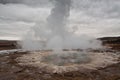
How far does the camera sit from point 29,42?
126 ft

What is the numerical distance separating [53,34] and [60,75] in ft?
66.7

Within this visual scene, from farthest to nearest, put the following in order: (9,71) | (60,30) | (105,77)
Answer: (60,30), (9,71), (105,77)

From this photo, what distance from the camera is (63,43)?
32562mm

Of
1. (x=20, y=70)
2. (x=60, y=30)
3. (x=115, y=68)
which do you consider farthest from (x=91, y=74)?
(x=60, y=30)

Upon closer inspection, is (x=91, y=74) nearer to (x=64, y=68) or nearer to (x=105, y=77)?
(x=105, y=77)

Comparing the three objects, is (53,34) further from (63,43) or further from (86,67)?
(86,67)

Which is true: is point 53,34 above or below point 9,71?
above

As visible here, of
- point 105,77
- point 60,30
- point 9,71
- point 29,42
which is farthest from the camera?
point 29,42

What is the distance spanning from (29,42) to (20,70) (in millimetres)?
25109

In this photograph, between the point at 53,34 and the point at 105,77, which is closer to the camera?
the point at 105,77

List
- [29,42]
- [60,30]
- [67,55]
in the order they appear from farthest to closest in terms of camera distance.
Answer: [29,42] < [60,30] < [67,55]

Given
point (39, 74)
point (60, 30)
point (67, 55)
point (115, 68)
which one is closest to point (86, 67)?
point (115, 68)

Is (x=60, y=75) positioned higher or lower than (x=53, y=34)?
lower

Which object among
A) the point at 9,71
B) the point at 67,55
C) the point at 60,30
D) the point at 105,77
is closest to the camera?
the point at 105,77
